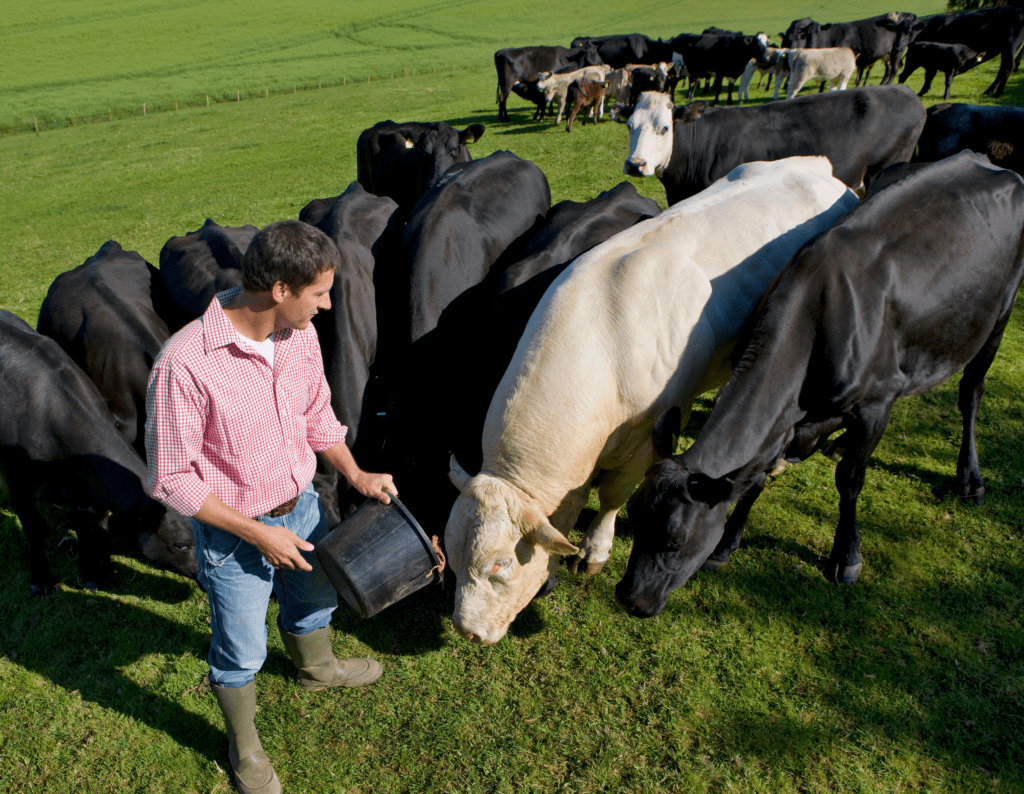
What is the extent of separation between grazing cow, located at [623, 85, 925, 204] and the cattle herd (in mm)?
3269

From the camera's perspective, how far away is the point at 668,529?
133 inches

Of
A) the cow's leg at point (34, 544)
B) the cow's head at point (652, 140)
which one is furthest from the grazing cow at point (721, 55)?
the cow's leg at point (34, 544)

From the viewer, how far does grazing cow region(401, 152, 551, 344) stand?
5.27 meters

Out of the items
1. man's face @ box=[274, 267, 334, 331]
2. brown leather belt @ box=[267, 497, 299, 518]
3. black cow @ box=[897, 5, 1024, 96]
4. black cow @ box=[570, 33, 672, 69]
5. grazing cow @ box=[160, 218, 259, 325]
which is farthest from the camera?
black cow @ box=[570, 33, 672, 69]

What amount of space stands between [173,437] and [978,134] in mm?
8840

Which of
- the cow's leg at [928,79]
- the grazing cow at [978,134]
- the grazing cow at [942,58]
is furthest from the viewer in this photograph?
the cow's leg at [928,79]

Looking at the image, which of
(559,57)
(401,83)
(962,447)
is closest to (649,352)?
(962,447)

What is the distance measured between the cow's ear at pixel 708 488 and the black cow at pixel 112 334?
3995 mm

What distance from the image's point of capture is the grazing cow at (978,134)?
7652 millimetres

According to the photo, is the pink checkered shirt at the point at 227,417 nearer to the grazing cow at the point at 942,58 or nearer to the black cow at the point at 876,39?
the grazing cow at the point at 942,58

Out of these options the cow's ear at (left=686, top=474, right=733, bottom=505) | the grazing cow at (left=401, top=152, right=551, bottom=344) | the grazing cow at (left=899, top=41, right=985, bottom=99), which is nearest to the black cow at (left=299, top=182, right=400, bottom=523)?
the grazing cow at (left=401, top=152, right=551, bottom=344)

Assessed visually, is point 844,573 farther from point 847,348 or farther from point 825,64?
point 825,64

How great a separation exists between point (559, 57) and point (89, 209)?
15492 mm

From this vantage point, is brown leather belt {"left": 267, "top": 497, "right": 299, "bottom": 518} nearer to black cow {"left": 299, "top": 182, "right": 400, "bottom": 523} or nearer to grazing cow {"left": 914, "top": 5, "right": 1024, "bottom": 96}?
black cow {"left": 299, "top": 182, "right": 400, "bottom": 523}
